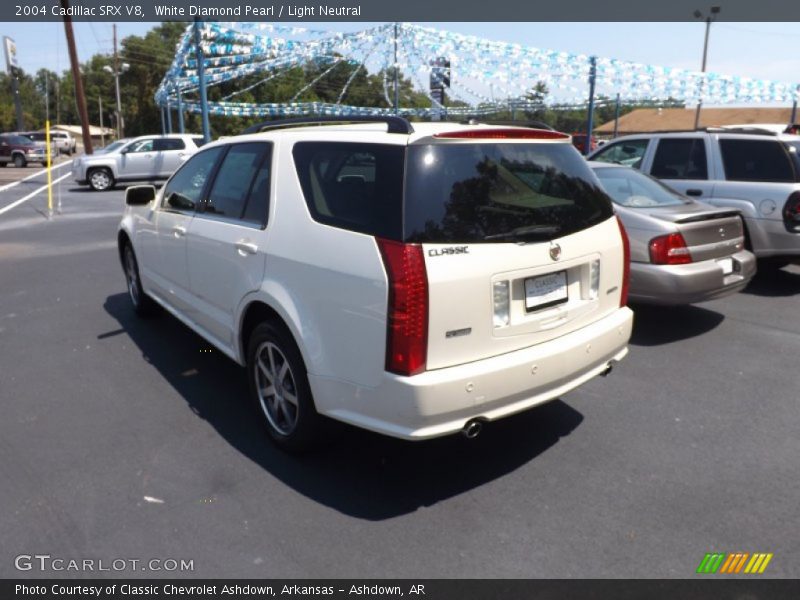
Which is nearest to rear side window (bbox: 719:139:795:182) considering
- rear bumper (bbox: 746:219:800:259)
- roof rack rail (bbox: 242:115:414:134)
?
rear bumper (bbox: 746:219:800:259)

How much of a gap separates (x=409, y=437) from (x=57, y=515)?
1767mm

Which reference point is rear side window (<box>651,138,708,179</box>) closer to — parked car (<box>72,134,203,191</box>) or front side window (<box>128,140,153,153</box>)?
parked car (<box>72,134,203,191</box>)

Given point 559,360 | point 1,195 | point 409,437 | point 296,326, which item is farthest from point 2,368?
point 1,195

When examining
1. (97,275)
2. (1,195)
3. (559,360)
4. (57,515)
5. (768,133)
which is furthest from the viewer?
(1,195)

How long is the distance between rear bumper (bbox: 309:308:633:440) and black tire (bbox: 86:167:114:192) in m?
20.0

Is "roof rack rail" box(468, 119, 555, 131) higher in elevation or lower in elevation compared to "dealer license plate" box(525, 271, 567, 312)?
higher

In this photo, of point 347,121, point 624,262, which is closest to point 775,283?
point 624,262

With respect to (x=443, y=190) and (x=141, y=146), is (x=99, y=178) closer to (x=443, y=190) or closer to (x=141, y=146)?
(x=141, y=146)

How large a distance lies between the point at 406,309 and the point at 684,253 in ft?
11.8

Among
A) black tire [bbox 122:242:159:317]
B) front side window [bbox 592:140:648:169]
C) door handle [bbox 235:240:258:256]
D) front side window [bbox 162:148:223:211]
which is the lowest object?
black tire [bbox 122:242:159:317]

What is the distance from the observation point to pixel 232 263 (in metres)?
3.79

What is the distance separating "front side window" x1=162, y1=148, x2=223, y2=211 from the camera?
446 cm

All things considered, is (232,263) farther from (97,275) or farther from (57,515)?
(97,275)

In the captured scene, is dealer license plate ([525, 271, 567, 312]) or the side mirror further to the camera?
the side mirror
